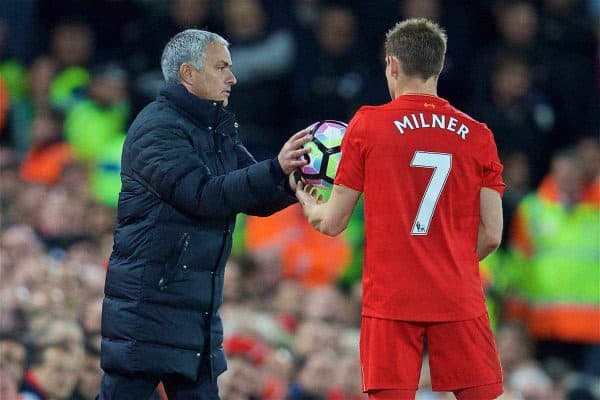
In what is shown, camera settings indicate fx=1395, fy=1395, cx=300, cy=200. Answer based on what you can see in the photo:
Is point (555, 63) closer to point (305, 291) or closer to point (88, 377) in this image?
point (305, 291)

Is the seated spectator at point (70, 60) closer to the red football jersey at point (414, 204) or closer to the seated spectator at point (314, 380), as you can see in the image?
the seated spectator at point (314, 380)

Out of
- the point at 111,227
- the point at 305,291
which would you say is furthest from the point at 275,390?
the point at 111,227

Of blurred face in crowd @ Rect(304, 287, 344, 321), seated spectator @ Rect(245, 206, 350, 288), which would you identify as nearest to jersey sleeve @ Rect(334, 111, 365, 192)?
blurred face in crowd @ Rect(304, 287, 344, 321)

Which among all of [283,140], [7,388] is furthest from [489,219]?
[283,140]

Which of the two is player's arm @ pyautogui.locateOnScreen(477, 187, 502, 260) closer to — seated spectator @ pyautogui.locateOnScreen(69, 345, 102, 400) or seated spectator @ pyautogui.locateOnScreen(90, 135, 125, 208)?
seated spectator @ pyautogui.locateOnScreen(69, 345, 102, 400)

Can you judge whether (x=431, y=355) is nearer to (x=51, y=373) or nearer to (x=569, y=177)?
(x=51, y=373)

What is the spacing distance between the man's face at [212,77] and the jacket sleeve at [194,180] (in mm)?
244

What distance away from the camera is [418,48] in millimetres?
4766

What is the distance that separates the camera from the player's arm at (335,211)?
4.81 metres

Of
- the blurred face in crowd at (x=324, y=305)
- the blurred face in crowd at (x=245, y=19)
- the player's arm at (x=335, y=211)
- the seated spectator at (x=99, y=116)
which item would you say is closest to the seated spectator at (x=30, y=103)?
the seated spectator at (x=99, y=116)

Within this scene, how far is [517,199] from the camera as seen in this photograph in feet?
31.5

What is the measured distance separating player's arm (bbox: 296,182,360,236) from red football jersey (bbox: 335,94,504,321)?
0.04 m

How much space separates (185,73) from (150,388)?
3.89 feet

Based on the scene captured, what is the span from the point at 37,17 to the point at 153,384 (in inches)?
248
